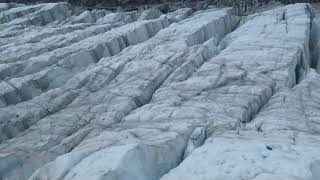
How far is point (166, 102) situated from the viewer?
1141 centimetres

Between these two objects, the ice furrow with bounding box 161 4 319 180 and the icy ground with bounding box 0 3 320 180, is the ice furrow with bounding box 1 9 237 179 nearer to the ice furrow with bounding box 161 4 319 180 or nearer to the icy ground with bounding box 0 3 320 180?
the icy ground with bounding box 0 3 320 180

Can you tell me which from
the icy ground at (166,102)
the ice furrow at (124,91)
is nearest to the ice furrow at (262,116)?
the icy ground at (166,102)

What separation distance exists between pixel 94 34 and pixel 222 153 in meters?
14.5

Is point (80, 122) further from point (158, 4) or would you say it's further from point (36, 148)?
point (158, 4)

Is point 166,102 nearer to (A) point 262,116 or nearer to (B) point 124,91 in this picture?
(B) point 124,91

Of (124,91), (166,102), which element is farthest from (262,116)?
(124,91)

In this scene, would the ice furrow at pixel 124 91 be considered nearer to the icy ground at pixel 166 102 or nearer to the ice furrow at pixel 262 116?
the icy ground at pixel 166 102

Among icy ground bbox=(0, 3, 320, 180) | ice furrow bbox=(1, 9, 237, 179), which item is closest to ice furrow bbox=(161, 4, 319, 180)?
icy ground bbox=(0, 3, 320, 180)

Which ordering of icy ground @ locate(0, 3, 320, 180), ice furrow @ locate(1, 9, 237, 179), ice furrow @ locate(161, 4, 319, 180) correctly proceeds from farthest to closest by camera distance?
ice furrow @ locate(1, 9, 237, 179) < icy ground @ locate(0, 3, 320, 180) < ice furrow @ locate(161, 4, 319, 180)

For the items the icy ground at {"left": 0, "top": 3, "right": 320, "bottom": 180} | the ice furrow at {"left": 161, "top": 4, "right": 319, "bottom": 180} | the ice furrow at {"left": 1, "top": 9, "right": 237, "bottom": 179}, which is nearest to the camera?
the ice furrow at {"left": 161, "top": 4, "right": 319, "bottom": 180}

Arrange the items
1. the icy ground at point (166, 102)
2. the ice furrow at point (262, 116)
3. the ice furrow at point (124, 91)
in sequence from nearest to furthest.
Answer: the ice furrow at point (262, 116)
the icy ground at point (166, 102)
the ice furrow at point (124, 91)

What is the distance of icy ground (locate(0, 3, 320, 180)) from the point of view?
753cm

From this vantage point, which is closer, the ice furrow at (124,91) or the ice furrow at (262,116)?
the ice furrow at (262,116)

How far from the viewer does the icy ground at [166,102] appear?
753cm
